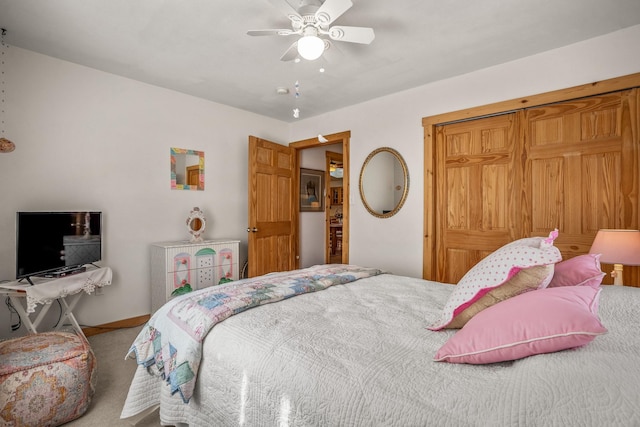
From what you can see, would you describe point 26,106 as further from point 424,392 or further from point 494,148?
point 494,148

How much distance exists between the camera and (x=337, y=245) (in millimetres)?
7258

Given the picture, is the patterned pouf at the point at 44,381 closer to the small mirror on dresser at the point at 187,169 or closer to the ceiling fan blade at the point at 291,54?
the small mirror on dresser at the point at 187,169

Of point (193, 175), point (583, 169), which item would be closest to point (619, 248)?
point (583, 169)

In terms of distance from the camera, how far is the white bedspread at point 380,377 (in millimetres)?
694

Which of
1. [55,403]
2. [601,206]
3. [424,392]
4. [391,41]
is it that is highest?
[391,41]

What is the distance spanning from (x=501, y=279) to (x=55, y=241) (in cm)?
314

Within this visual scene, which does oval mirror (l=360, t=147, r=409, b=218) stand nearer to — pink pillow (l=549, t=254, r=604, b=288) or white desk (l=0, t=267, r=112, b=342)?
Answer: pink pillow (l=549, t=254, r=604, b=288)

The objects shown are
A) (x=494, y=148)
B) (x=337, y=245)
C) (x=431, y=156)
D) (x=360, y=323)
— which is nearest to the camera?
(x=360, y=323)

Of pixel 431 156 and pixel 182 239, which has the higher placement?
pixel 431 156

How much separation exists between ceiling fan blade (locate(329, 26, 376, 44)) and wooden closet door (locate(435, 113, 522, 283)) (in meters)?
1.67

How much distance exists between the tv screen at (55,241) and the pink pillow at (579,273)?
3.31m

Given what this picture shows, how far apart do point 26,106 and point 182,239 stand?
1818 millimetres

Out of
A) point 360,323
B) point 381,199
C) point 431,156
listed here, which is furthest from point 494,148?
point 360,323

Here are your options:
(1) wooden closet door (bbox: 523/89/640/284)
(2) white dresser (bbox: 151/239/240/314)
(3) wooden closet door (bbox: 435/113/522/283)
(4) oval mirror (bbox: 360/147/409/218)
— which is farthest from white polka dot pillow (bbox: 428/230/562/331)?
(2) white dresser (bbox: 151/239/240/314)
